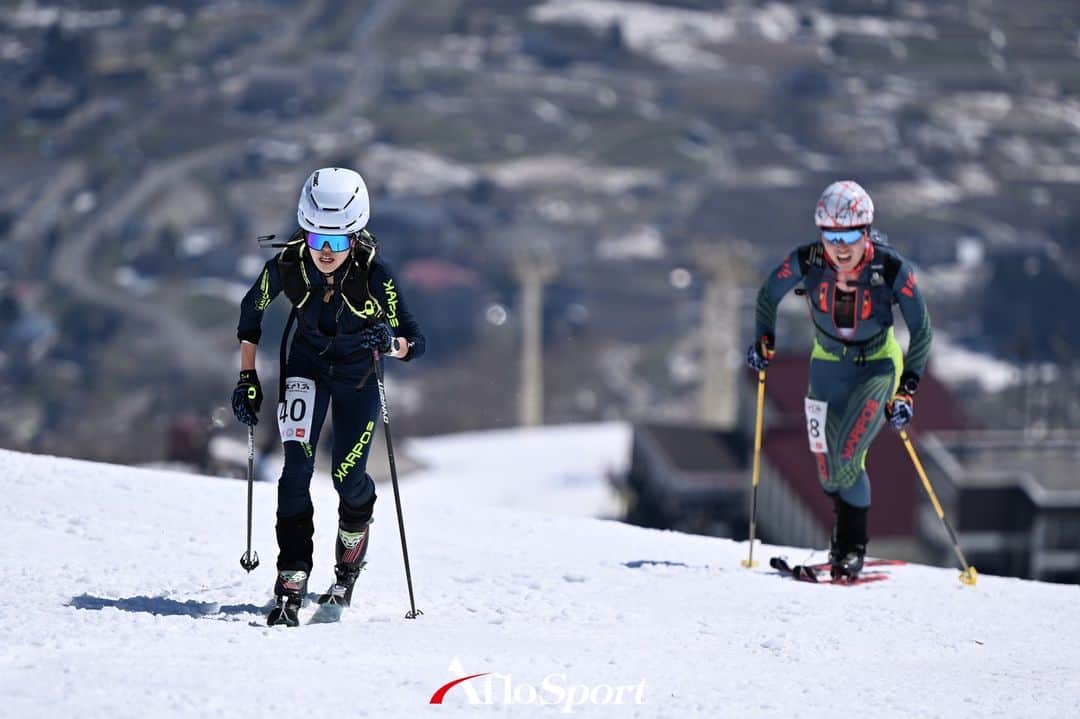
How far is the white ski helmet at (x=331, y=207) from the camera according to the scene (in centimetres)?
762

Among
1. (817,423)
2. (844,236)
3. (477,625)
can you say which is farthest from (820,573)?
(477,625)

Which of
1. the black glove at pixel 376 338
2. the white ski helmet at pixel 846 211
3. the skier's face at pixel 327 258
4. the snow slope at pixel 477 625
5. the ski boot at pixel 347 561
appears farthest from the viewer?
the white ski helmet at pixel 846 211

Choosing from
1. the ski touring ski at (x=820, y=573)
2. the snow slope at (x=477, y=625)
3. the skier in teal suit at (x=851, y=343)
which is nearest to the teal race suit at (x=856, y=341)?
the skier in teal suit at (x=851, y=343)

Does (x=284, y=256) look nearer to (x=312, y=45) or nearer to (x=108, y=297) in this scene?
(x=108, y=297)

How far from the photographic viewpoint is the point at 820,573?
9.89 m

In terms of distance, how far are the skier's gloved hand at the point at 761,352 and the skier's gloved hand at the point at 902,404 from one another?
2.92 feet

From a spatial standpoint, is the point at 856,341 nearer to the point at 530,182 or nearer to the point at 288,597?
the point at 288,597

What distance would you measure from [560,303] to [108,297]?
38.3 metres

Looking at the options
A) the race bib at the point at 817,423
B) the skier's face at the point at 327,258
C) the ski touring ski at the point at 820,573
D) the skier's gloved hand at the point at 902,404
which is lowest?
the ski touring ski at the point at 820,573

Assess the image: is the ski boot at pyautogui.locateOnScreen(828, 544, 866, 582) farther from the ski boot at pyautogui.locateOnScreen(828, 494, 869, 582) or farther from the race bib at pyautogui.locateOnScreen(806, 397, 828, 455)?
the race bib at pyautogui.locateOnScreen(806, 397, 828, 455)

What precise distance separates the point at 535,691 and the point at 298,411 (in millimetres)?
2161

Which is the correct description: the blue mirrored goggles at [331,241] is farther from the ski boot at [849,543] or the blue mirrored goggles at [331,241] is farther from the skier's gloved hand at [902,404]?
the ski boot at [849,543]

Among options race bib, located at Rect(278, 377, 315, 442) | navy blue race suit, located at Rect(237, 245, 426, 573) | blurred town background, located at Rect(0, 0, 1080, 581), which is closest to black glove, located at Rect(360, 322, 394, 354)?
navy blue race suit, located at Rect(237, 245, 426, 573)

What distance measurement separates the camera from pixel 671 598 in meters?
8.86
